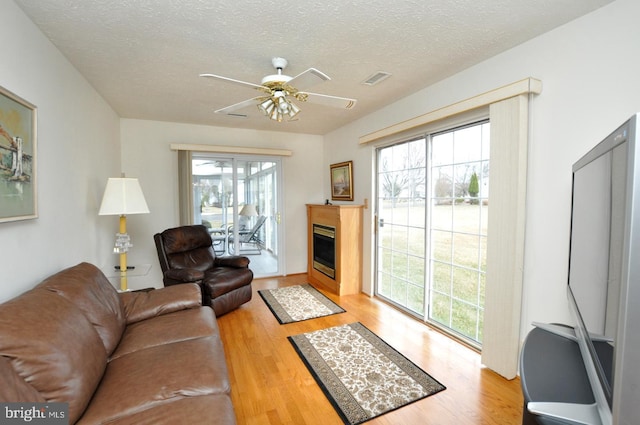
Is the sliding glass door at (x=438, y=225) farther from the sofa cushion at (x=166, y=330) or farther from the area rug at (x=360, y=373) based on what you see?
the sofa cushion at (x=166, y=330)

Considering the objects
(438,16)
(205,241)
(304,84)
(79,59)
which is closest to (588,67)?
(438,16)

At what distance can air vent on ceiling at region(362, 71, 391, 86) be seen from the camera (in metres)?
2.61

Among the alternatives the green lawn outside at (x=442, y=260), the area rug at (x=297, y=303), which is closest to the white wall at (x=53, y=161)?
the area rug at (x=297, y=303)

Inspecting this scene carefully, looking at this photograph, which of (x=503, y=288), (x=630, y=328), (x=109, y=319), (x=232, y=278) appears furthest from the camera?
(x=232, y=278)

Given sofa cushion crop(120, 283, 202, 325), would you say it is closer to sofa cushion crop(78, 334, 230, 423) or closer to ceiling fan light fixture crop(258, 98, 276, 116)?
sofa cushion crop(78, 334, 230, 423)

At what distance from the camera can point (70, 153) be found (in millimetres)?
2279

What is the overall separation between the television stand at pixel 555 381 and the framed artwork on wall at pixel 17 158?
96.2 inches

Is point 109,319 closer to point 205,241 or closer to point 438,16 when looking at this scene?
point 205,241

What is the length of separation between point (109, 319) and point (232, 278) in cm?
161

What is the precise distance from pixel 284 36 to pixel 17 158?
1.72 m

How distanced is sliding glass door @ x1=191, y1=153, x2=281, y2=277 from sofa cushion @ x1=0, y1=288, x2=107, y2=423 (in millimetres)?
3233

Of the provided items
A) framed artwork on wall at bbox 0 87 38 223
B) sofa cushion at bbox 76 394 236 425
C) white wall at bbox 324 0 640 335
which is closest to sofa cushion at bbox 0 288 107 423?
sofa cushion at bbox 76 394 236 425

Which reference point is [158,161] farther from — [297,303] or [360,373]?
[360,373]

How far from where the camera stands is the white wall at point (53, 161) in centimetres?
155
